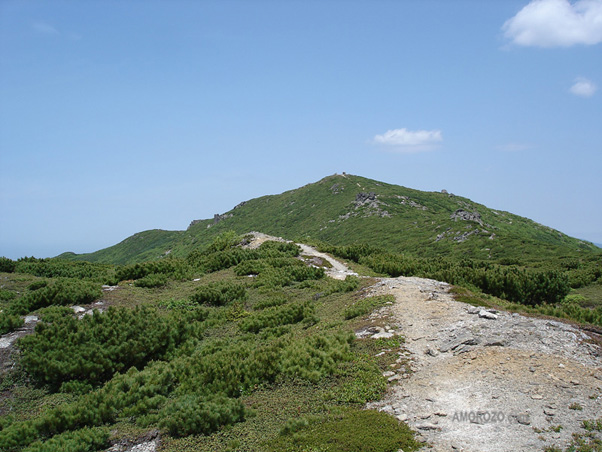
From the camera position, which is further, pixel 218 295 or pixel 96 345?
pixel 218 295

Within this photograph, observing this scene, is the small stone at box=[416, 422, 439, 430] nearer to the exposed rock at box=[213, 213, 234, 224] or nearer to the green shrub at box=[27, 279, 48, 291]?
the green shrub at box=[27, 279, 48, 291]

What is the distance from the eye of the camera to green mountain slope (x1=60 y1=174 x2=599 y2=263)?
62469 millimetres

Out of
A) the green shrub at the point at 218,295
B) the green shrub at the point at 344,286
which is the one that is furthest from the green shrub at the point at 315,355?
the green shrub at the point at 218,295

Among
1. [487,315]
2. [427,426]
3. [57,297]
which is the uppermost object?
[57,297]

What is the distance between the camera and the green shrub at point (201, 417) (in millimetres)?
8883

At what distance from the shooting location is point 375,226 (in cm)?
9069

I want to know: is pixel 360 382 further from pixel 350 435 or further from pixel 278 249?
pixel 278 249

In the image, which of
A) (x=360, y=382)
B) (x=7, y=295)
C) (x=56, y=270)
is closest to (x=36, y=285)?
(x=7, y=295)

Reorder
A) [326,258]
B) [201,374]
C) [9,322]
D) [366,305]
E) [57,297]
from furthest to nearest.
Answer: [326,258], [57,297], [366,305], [9,322], [201,374]

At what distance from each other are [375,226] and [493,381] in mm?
82359

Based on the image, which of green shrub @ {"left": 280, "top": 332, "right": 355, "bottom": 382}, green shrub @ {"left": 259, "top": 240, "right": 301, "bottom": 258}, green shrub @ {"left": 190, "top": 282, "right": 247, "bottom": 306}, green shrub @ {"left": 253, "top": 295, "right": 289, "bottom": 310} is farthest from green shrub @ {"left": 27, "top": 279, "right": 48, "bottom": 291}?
green shrub @ {"left": 280, "top": 332, "right": 355, "bottom": 382}

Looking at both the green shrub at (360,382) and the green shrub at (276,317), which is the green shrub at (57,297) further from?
the green shrub at (360,382)

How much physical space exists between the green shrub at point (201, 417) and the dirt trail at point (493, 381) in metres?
3.23

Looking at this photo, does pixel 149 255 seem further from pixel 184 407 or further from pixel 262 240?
pixel 184 407
